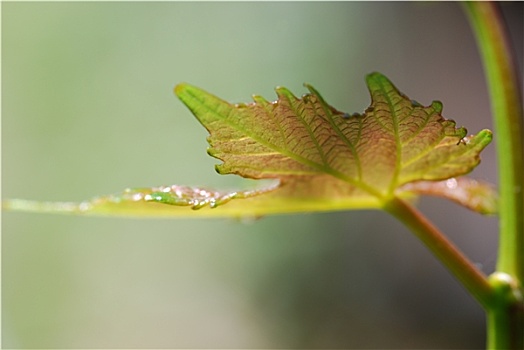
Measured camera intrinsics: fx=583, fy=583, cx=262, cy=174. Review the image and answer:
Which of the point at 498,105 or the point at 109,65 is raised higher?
the point at 109,65

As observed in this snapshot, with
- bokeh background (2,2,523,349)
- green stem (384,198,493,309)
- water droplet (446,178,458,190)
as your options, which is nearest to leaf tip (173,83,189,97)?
green stem (384,198,493,309)

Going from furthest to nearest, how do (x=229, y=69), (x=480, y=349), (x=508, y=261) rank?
(x=229, y=69) → (x=480, y=349) → (x=508, y=261)

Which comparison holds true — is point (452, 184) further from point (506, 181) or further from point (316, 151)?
point (316, 151)

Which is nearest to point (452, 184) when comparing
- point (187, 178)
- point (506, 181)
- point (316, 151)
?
point (506, 181)

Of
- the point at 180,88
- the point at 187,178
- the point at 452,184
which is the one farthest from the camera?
the point at 187,178

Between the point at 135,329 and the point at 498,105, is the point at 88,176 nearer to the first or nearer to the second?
the point at 135,329

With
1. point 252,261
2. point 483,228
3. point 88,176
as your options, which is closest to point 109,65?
point 88,176
